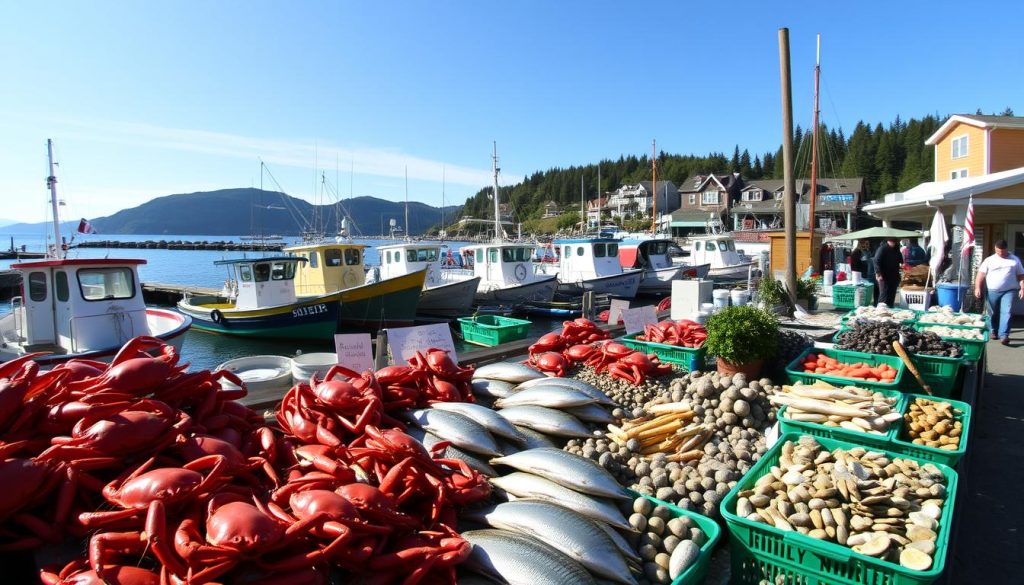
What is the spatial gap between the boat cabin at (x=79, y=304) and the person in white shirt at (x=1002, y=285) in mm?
16288

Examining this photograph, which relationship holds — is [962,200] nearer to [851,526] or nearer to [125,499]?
[851,526]

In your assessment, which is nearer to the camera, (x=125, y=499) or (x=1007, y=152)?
(x=125, y=499)

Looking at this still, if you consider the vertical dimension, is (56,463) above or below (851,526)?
above

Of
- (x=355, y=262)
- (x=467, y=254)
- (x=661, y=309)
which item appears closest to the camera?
(x=661, y=309)

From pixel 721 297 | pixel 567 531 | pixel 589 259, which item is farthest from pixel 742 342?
pixel 589 259

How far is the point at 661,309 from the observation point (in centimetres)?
1235

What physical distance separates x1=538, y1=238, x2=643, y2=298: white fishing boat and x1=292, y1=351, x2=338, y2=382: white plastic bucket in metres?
17.9

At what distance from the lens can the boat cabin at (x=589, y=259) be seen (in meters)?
25.1

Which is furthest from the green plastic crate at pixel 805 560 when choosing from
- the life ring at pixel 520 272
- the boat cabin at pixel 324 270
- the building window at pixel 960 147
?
the building window at pixel 960 147

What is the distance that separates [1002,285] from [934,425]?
7.90 metres

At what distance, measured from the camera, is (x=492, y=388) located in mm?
4766

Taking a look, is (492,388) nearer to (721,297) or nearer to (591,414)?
(591,414)

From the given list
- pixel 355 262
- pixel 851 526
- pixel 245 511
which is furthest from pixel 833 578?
pixel 355 262

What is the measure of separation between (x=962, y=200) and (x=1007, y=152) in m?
18.1
